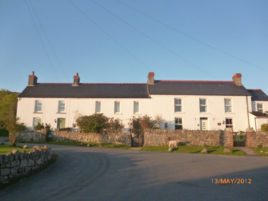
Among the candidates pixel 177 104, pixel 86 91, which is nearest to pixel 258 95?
pixel 177 104

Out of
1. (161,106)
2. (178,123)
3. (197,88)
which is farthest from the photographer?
(197,88)

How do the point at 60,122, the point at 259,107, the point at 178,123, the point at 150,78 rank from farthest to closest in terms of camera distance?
1. the point at 150,78
2. the point at 259,107
3. the point at 60,122
4. the point at 178,123

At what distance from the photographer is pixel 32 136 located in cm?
3056

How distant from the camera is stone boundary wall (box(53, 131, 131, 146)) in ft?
94.2

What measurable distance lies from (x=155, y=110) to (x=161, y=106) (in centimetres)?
102

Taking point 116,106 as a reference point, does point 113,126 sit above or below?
below

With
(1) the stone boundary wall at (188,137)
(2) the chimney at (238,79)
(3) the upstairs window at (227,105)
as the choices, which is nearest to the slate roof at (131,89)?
(2) the chimney at (238,79)

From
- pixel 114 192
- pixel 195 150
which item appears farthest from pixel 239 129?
pixel 114 192

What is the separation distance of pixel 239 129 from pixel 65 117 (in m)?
24.3

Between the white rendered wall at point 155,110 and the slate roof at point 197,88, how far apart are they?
2.42 ft

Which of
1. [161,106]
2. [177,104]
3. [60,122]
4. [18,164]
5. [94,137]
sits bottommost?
[18,164]

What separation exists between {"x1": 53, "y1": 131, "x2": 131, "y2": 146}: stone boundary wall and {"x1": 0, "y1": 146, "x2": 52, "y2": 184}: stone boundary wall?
16295 mm

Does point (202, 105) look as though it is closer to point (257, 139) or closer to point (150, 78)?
point (150, 78)

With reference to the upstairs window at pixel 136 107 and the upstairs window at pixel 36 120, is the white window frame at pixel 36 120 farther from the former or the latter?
the upstairs window at pixel 136 107
